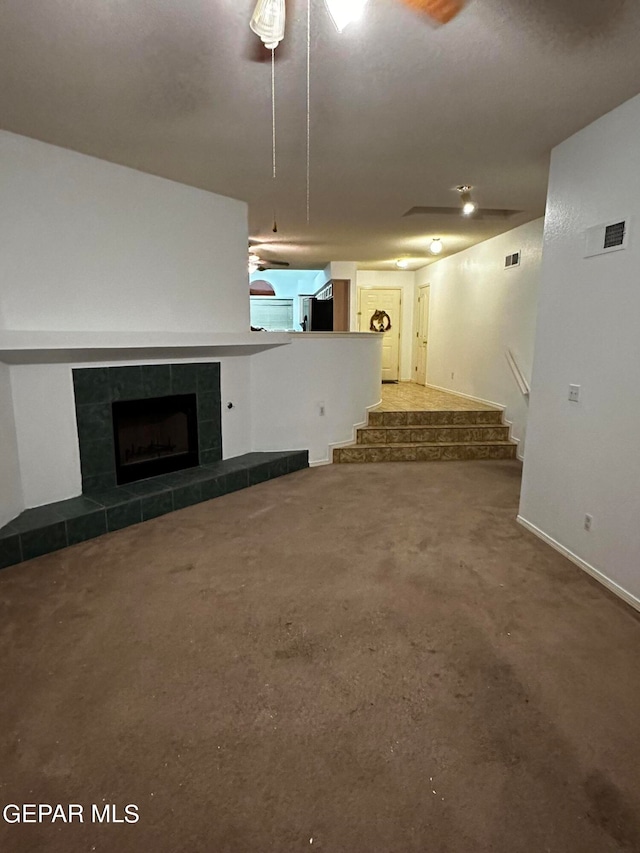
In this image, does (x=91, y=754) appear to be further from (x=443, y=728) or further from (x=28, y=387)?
(x=28, y=387)

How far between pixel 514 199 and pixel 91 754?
4.94m

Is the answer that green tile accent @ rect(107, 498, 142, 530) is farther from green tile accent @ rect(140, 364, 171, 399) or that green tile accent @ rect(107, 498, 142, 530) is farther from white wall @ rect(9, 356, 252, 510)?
green tile accent @ rect(140, 364, 171, 399)

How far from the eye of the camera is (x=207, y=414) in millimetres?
4371

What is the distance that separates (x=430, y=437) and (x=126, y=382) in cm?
347

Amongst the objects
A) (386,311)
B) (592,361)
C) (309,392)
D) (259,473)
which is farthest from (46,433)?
(386,311)

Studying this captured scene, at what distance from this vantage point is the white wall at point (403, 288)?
880 cm

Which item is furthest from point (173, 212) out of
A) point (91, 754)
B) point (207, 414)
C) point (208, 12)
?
point (91, 754)

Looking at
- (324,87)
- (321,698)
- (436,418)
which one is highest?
(324,87)

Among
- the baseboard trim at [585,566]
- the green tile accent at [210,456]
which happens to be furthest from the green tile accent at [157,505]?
the baseboard trim at [585,566]

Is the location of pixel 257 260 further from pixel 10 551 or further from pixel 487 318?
pixel 10 551

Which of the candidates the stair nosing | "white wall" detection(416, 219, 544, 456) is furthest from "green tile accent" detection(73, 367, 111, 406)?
"white wall" detection(416, 219, 544, 456)

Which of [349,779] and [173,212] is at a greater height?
[173,212]

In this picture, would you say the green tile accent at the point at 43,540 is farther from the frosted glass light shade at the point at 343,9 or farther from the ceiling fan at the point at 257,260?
the ceiling fan at the point at 257,260

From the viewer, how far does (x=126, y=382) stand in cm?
Result: 374
